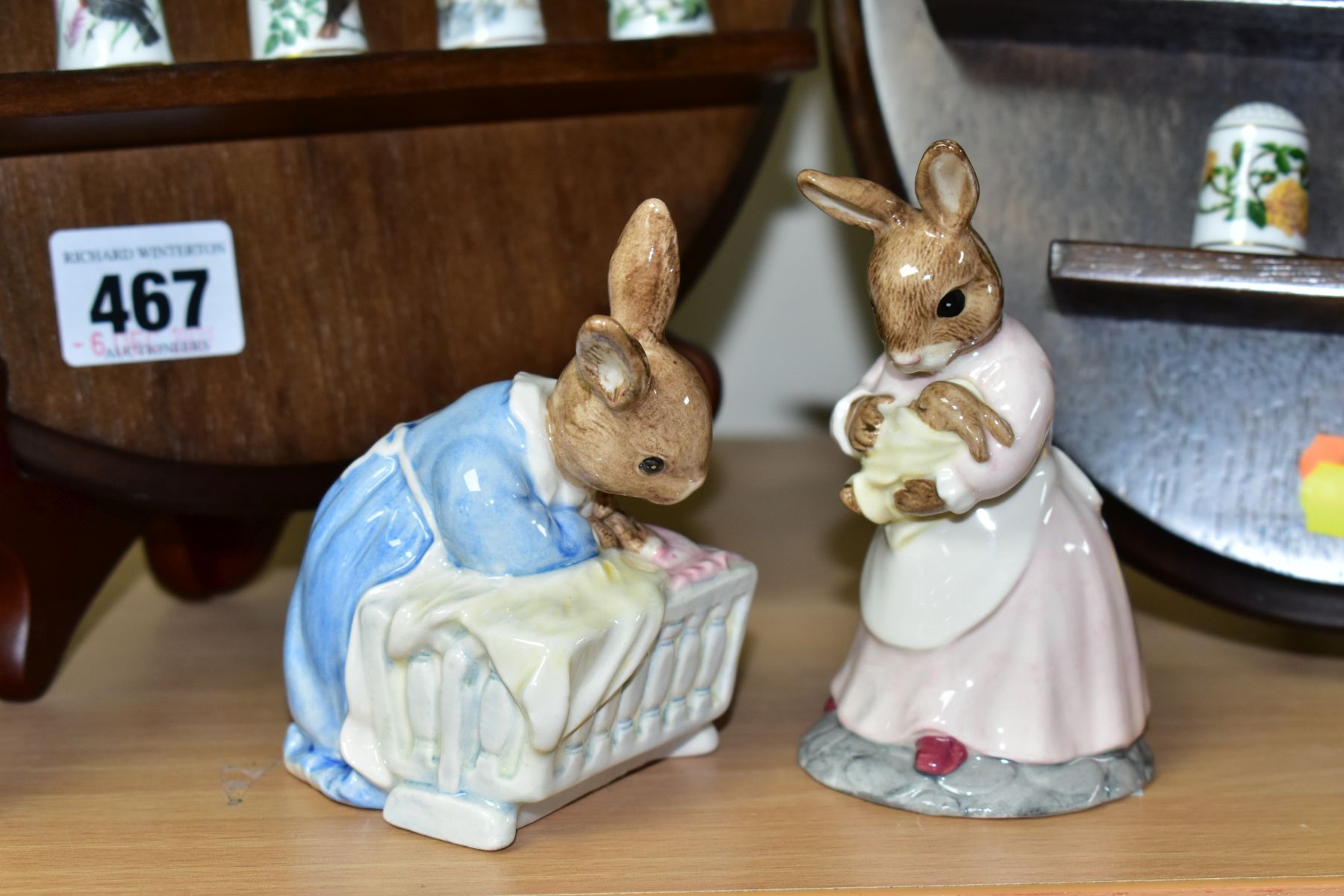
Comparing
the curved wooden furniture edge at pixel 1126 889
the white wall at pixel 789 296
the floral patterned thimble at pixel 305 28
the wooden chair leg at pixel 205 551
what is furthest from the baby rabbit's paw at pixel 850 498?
the white wall at pixel 789 296

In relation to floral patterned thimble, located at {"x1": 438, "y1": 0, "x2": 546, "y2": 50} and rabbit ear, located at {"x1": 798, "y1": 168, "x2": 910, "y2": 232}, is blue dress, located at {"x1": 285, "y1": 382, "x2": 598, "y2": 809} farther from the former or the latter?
floral patterned thimble, located at {"x1": 438, "y1": 0, "x2": 546, "y2": 50}

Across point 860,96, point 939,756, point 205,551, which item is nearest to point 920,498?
point 939,756

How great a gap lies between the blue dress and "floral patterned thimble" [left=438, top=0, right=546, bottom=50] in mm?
340

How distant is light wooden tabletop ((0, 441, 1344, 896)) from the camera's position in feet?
2.83

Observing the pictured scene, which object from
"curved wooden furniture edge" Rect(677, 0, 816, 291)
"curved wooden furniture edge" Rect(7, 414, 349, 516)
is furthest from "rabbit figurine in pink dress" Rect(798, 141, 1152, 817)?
"curved wooden furniture edge" Rect(7, 414, 349, 516)

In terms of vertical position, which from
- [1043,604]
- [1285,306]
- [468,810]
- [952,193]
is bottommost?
[468,810]

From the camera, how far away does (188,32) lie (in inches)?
45.8

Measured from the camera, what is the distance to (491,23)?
114cm

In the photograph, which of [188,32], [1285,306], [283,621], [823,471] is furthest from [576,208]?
[823,471]

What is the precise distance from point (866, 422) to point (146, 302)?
0.58 meters

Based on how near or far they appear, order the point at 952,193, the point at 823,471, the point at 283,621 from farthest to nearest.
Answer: the point at 823,471
the point at 283,621
the point at 952,193

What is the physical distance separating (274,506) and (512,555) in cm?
35

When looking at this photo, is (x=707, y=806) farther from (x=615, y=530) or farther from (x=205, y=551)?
(x=205, y=551)

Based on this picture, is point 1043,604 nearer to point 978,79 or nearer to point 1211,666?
point 1211,666
